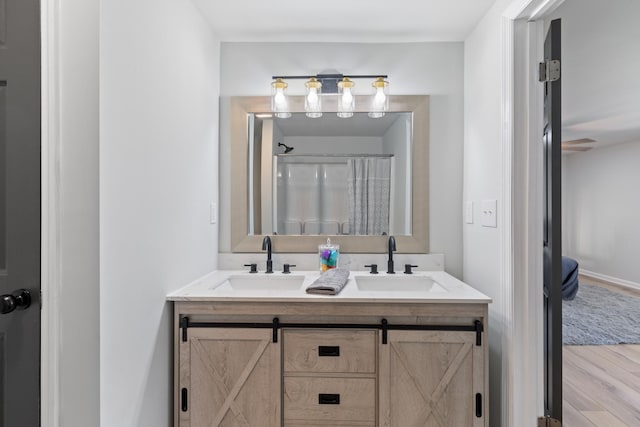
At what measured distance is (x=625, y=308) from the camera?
13.6 feet


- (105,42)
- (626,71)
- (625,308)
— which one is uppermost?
(626,71)

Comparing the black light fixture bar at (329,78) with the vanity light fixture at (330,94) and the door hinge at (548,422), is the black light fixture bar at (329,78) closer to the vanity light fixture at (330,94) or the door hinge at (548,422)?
the vanity light fixture at (330,94)

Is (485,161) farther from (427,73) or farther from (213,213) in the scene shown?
(213,213)

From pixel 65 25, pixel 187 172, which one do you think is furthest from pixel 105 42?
pixel 187 172

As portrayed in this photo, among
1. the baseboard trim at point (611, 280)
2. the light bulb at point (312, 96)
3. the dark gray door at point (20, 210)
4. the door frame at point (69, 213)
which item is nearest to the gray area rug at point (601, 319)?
the baseboard trim at point (611, 280)

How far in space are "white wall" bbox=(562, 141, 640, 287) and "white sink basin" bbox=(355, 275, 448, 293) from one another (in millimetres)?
5118

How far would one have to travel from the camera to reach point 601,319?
3742 millimetres

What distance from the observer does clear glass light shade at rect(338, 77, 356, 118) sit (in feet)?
6.90

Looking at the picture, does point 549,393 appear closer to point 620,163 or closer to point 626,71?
point 626,71

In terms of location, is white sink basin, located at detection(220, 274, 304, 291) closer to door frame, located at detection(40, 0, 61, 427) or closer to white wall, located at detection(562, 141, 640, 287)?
door frame, located at detection(40, 0, 61, 427)

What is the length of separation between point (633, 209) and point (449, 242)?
496 centimetres

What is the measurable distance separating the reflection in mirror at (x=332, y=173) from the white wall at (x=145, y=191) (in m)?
0.46

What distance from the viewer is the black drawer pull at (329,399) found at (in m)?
1.54

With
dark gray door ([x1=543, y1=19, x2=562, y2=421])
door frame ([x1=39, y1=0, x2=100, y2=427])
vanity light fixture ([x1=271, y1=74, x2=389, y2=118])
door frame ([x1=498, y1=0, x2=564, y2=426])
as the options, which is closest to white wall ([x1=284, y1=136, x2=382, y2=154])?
vanity light fixture ([x1=271, y1=74, x2=389, y2=118])
